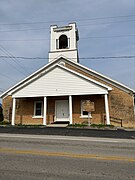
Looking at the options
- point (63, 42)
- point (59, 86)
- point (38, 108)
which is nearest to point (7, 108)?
point (38, 108)

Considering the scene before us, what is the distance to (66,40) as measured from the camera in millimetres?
24953

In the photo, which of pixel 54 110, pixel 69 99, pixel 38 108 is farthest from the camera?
pixel 38 108

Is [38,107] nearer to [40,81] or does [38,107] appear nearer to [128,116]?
[40,81]

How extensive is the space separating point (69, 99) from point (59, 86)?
1.64 metres

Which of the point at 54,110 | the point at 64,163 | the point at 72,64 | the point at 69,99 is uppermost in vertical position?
the point at 72,64

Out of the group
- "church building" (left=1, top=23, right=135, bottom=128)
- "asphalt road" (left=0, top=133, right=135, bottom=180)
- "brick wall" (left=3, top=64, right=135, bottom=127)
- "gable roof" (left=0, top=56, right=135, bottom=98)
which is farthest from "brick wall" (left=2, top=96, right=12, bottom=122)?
"asphalt road" (left=0, top=133, right=135, bottom=180)

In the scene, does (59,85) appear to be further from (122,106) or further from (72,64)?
(122,106)

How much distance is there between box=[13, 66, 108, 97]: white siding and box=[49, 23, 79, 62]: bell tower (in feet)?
14.6

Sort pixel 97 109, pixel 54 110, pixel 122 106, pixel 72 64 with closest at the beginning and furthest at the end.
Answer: pixel 122 106 → pixel 97 109 → pixel 54 110 → pixel 72 64

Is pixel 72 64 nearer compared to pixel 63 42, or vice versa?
pixel 72 64

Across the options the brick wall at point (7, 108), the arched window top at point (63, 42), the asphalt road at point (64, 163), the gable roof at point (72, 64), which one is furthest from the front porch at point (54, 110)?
the asphalt road at point (64, 163)

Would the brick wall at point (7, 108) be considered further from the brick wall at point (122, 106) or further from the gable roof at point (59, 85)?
the brick wall at point (122, 106)

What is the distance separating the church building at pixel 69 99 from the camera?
17.8 m

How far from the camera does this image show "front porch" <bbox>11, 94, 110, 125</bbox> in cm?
1888
